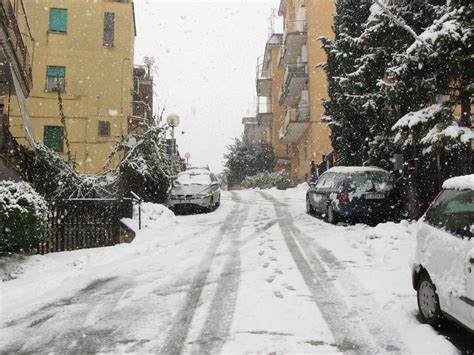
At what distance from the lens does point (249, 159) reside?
4050 cm

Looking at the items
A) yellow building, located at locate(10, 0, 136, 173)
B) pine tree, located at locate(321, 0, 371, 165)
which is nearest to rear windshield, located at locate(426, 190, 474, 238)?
pine tree, located at locate(321, 0, 371, 165)

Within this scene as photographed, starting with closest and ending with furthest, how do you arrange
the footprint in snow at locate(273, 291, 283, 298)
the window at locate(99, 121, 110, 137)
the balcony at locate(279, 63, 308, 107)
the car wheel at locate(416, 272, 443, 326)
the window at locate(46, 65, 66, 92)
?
the car wheel at locate(416, 272, 443, 326), the footprint in snow at locate(273, 291, 283, 298), the window at locate(46, 65, 66, 92), the window at locate(99, 121, 110, 137), the balcony at locate(279, 63, 308, 107)

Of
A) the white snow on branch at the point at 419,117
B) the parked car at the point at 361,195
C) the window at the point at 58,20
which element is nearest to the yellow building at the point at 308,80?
the parked car at the point at 361,195

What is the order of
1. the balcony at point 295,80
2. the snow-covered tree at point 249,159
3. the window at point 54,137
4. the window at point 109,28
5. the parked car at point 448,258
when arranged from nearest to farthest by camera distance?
the parked car at point 448,258, the window at point 54,137, the window at point 109,28, the balcony at point 295,80, the snow-covered tree at point 249,159

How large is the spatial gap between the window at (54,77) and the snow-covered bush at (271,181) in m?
14.4

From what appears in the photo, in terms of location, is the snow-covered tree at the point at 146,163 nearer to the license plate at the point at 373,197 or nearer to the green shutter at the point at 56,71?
the license plate at the point at 373,197

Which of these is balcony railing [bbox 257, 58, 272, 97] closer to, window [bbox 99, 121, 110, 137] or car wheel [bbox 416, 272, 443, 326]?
window [bbox 99, 121, 110, 137]

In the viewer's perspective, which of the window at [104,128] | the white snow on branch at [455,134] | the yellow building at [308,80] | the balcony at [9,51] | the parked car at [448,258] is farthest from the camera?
the yellow building at [308,80]

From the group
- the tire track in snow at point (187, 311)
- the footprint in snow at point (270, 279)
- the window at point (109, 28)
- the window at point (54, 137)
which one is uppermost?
the window at point (109, 28)

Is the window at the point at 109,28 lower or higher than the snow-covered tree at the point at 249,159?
higher

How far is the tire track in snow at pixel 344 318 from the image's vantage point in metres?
3.92

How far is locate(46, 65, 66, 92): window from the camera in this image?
24.4 m

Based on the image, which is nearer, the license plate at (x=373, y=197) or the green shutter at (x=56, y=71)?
the license plate at (x=373, y=197)

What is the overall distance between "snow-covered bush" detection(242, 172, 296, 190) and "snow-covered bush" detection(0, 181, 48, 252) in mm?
21397
